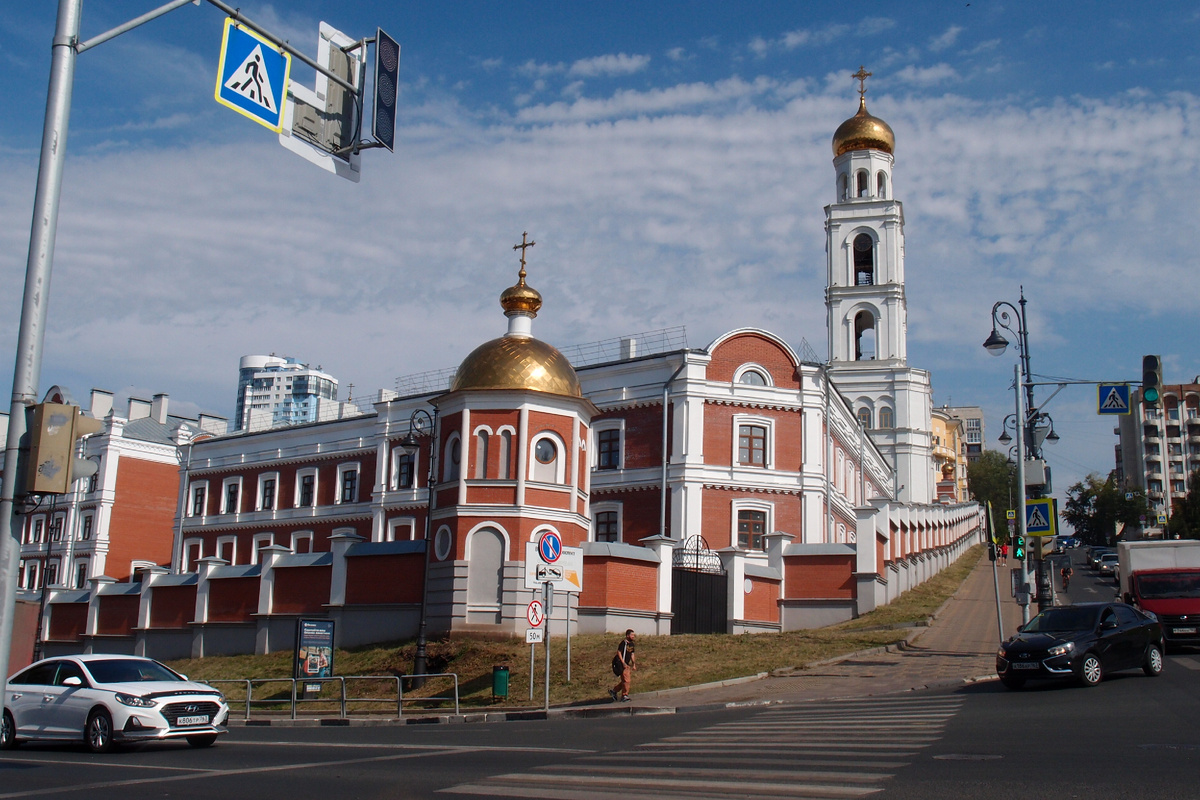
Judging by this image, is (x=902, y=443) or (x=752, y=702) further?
(x=902, y=443)

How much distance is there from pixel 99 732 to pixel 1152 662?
17244 mm

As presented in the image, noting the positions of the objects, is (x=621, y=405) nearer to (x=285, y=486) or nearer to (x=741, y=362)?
(x=741, y=362)

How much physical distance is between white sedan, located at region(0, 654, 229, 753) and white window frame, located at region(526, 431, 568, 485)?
13.2 metres

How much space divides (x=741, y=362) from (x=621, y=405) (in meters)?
4.98

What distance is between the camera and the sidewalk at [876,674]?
62.9 feet

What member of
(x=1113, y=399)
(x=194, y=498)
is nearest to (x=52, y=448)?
(x=1113, y=399)

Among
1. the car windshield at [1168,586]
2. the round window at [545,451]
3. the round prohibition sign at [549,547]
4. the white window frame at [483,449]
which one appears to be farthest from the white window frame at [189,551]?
the car windshield at [1168,586]

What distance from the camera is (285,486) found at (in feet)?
181

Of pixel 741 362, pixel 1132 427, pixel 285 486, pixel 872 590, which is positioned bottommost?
pixel 872 590

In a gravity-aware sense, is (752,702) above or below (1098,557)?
below

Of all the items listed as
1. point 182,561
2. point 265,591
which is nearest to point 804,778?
point 265,591

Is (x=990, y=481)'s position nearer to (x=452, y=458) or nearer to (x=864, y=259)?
(x=864, y=259)

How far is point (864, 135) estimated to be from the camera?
221 ft

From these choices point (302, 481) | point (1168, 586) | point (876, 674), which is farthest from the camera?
point (302, 481)
